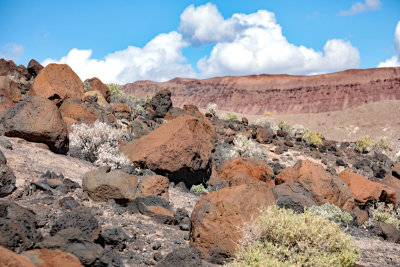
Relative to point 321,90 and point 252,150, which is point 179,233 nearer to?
point 252,150

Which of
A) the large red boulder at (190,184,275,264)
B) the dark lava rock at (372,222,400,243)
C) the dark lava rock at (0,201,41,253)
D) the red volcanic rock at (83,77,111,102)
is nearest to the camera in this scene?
the dark lava rock at (0,201,41,253)

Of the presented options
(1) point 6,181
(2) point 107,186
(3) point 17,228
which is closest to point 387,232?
(2) point 107,186

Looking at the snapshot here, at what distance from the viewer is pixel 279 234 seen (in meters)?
5.02

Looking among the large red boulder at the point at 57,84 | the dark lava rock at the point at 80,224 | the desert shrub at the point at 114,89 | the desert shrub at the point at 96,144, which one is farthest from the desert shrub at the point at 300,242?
the desert shrub at the point at 114,89

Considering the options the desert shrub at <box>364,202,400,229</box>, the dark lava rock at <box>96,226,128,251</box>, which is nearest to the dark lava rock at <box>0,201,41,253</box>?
the dark lava rock at <box>96,226,128,251</box>

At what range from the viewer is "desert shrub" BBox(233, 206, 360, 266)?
15.7 ft

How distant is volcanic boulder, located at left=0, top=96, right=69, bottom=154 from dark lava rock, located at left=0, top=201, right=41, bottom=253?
16.1 feet

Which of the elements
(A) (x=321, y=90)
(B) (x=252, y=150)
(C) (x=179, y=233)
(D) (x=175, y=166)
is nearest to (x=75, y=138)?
(D) (x=175, y=166)

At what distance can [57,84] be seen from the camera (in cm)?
1527

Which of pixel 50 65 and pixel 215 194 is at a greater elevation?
pixel 50 65

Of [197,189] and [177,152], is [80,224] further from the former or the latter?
[197,189]

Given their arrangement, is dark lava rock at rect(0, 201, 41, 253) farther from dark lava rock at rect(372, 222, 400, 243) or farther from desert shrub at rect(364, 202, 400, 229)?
desert shrub at rect(364, 202, 400, 229)

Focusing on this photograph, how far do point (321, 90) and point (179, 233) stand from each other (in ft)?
313

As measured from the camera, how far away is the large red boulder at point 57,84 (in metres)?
14.8
